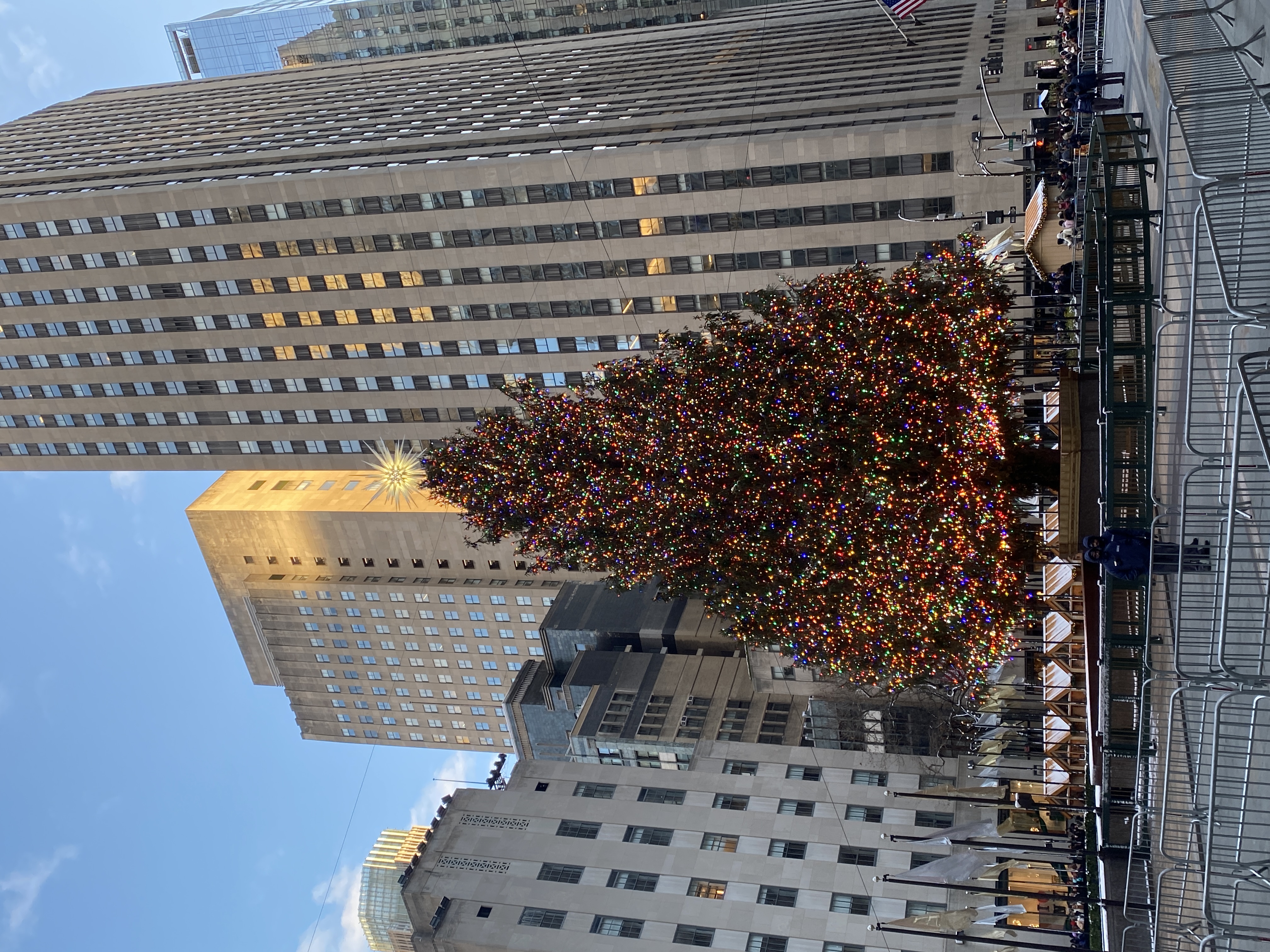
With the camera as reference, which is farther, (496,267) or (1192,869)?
(496,267)

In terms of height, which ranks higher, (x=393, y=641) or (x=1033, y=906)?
(x=1033, y=906)

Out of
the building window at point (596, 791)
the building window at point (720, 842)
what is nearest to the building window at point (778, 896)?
the building window at point (720, 842)

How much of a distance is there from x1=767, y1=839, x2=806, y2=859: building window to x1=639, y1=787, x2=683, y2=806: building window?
5.66 metres

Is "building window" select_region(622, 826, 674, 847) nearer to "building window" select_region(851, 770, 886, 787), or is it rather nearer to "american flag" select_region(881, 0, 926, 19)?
"building window" select_region(851, 770, 886, 787)

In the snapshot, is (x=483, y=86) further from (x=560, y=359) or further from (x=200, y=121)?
(x=560, y=359)

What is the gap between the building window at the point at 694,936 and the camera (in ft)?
144

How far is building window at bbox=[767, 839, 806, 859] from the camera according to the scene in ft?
155

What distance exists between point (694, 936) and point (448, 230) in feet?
137

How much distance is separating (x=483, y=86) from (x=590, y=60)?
10.1 m

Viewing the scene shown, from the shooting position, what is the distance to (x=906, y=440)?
31078 millimetres

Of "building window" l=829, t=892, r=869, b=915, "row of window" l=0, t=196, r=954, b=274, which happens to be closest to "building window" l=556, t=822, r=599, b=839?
"building window" l=829, t=892, r=869, b=915

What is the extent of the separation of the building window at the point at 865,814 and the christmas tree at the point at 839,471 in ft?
39.8

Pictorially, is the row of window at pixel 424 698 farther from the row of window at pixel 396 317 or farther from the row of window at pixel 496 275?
the row of window at pixel 496 275

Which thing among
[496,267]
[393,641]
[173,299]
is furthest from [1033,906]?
[393,641]
